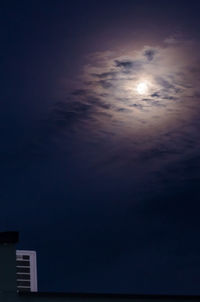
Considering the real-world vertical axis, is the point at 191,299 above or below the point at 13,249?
below

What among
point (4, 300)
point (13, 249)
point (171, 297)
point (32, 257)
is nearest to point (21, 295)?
point (4, 300)

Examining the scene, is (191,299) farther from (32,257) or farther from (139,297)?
(32,257)

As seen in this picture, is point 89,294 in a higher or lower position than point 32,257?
lower

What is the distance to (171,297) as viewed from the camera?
799cm

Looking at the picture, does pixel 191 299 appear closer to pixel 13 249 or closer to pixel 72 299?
pixel 72 299

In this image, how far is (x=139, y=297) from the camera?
802 cm

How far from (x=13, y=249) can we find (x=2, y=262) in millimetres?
333

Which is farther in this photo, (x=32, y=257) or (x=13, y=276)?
(x=32, y=257)

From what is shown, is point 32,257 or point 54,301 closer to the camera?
point 54,301

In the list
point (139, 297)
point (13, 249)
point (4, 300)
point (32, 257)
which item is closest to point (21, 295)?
point (4, 300)

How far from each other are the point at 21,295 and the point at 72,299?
1.00 m

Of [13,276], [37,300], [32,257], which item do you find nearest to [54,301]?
[37,300]

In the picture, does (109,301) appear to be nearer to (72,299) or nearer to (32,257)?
(72,299)

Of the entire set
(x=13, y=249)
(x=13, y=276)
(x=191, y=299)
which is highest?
(x=13, y=249)
